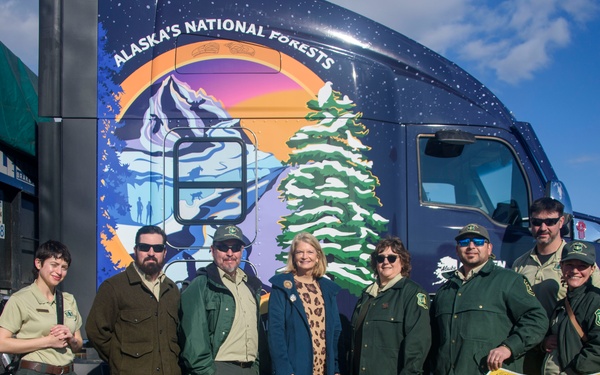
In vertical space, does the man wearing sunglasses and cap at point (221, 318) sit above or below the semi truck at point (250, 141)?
below

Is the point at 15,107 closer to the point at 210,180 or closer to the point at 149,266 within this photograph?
the point at 210,180

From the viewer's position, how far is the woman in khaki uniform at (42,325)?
4.02 m

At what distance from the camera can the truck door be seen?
17.5ft

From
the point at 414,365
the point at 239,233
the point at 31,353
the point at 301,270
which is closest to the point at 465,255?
the point at 414,365

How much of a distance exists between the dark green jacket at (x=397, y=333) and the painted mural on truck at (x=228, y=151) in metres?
1.00

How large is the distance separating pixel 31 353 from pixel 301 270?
178 cm

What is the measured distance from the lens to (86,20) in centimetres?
527

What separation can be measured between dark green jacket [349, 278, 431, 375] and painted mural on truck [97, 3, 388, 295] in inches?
39.5

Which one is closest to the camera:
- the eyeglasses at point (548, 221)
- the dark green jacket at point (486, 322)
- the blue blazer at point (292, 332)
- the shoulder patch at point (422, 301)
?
the dark green jacket at point (486, 322)

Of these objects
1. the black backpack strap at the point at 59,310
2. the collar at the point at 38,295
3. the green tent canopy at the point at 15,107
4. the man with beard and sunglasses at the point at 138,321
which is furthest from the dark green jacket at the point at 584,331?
the green tent canopy at the point at 15,107

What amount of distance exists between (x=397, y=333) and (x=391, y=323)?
71 mm

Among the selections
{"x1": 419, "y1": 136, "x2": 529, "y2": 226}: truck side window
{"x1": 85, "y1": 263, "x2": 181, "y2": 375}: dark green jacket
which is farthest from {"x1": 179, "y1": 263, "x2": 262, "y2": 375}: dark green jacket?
{"x1": 419, "y1": 136, "x2": 529, "y2": 226}: truck side window

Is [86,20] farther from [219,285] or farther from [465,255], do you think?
[465,255]

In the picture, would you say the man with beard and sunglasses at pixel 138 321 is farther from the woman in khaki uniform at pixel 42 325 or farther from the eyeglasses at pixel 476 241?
the eyeglasses at pixel 476 241
